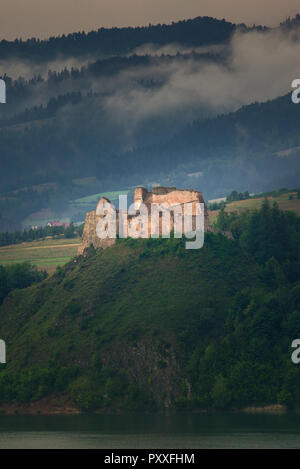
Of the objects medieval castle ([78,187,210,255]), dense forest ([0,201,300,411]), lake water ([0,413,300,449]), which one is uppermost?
medieval castle ([78,187,210,255])

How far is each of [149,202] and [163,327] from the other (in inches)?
1181

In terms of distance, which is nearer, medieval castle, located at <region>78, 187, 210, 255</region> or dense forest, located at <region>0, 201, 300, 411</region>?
dense forest, located at <region>0, 201, 300, 411</region>

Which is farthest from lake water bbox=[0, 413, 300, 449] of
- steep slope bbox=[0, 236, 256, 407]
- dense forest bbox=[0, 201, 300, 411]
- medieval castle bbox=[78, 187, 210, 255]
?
medieval castle bbox=[78, 187, 210, 255]

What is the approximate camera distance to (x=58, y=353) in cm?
14675

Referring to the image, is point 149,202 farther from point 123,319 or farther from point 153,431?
point 153,431

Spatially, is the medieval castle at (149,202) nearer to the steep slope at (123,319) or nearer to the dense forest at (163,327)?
the steep slope at (123,319)

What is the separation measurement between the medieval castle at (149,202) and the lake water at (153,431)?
41.5 meters

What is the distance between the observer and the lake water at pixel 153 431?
104 metres

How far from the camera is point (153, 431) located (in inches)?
4464

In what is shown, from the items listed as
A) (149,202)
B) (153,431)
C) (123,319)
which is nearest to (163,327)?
(123,319)

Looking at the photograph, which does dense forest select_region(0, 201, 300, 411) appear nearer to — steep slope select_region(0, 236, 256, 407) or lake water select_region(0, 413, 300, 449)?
steep slope select_region(0, 236, 256, 407)

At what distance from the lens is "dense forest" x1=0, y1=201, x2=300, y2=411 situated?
13638cm

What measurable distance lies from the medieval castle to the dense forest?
11.0 feet

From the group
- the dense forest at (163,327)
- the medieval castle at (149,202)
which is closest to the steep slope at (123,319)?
the dense forest at (163,327)
